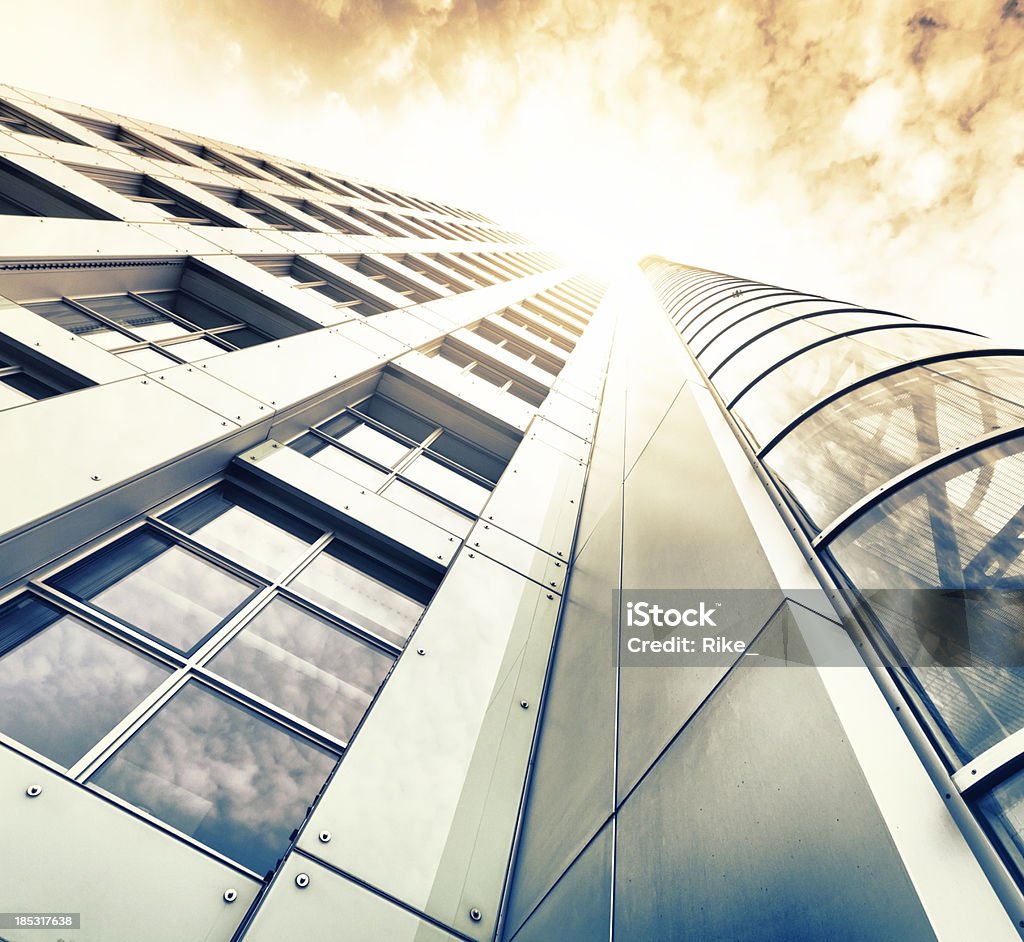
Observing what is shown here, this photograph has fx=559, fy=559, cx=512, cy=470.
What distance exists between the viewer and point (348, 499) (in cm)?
691

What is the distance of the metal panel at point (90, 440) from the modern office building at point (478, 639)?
33mm

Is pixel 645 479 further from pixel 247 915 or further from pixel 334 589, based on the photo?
pixel 247 915

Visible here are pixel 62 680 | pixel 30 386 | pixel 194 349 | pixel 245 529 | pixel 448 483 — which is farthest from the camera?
pixel 448 483

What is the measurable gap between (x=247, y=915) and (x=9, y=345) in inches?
233

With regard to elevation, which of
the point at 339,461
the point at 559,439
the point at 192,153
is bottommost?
the point at 339,461

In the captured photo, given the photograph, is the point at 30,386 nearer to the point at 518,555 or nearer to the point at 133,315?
the point at 133,315

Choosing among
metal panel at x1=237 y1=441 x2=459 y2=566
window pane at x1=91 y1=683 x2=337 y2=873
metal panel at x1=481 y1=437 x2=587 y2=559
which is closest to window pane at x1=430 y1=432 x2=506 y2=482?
metal panel at x1=481 y1=437 x2=587 y2=559

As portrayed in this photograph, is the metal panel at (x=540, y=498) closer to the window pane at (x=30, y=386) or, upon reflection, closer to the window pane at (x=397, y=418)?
the window pane at (x=397, y=418)

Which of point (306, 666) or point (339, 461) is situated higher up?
point (339, 461)

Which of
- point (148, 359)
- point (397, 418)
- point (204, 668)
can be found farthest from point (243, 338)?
point (204, 668)

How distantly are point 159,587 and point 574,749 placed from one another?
388cm

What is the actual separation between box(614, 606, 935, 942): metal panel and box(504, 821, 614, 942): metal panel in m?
0.13

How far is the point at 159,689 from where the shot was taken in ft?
13.9

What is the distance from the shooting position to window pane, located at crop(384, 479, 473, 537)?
7.64 meters
